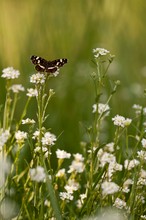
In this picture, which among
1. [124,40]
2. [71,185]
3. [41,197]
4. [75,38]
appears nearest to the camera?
[41,197]

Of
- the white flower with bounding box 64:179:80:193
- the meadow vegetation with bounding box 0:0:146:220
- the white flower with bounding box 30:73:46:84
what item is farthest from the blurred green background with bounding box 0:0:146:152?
the white flower with bounding box 30:73:46:84

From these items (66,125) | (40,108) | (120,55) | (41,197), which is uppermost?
(120,55)

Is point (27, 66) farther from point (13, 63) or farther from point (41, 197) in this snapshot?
point (41, 197)

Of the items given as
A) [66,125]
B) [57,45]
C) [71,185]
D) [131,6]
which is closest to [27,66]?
[57,45]

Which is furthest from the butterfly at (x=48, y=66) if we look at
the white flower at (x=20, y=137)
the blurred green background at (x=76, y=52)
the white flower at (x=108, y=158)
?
the blurred green background at (x=76, y=52)

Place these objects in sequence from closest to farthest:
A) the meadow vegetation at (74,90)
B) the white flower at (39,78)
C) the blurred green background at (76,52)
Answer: the white flower at (39,78), the meadow vegetation at (74,90), the blurred green background at (76,52)

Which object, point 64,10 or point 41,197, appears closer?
point 41,197

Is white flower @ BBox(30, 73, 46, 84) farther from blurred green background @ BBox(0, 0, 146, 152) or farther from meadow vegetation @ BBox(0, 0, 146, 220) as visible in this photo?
blurred green background @ BBox(0, 0, 146, 152)

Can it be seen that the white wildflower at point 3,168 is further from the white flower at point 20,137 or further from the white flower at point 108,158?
the white flower at point 108,158

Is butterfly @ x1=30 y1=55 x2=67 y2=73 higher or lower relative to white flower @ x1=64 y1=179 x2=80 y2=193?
higher
